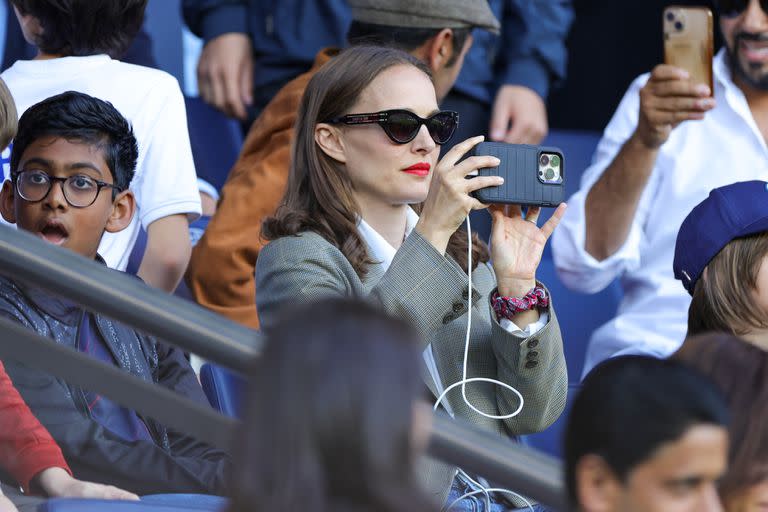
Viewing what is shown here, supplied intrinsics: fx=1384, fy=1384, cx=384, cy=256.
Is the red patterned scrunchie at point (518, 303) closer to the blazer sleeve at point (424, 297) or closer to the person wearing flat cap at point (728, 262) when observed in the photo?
the blazer sleeve at point (424, 297)

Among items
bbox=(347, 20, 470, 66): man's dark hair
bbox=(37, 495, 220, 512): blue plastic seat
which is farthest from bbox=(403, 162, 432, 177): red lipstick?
bbox=(347, 20, 470, 66): man's dark hair

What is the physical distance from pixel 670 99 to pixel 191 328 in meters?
2.01

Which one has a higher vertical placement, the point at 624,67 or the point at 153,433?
the point at 624,67

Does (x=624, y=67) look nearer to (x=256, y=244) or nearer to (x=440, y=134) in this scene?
(x=256, y=244)

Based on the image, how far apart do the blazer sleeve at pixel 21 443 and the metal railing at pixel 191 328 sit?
0.74 meters

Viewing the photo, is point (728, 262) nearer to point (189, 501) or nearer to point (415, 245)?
point (415, 245)

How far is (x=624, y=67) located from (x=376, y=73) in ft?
10.5

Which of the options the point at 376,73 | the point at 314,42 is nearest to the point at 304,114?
the point at 376,73

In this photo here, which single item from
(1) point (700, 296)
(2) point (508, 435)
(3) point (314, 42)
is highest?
(3) point (314, 42)

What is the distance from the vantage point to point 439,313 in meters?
2.58

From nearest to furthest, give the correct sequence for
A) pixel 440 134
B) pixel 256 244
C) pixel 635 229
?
pixel 440 134 → pixel 256 244 → pixel 635 229

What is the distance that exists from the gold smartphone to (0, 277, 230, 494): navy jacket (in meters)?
1.58

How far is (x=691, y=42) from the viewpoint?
354cm

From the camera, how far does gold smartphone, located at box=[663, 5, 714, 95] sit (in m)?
3.52
